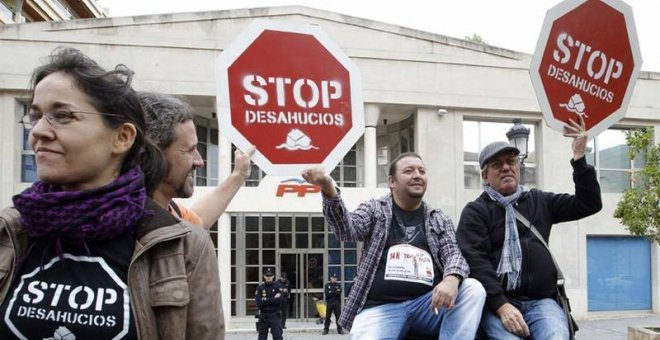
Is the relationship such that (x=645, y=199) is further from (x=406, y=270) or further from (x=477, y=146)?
(x=406, y=270)

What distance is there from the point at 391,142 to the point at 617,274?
A: 890 centimetres

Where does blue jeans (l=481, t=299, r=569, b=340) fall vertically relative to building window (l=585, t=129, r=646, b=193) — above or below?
below

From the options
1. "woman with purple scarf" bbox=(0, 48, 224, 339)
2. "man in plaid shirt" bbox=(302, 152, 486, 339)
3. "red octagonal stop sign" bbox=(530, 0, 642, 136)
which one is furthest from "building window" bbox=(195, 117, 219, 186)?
"woman with purple scarf" bbox=(0, 48, 224, 339)

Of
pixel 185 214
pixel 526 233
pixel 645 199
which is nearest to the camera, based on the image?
pixel 185 214

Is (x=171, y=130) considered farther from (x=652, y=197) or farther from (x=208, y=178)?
(x=208, y=178)

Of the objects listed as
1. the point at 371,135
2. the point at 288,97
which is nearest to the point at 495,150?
the point at 288,97

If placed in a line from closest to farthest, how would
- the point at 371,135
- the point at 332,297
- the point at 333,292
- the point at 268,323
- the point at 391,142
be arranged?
the point at 268,323, the point at 333,292, the point at 332,297, the point at 371,135, the point at 391,142

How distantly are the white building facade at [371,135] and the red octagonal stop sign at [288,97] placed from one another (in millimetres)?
15278

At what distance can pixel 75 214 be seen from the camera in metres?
1.50

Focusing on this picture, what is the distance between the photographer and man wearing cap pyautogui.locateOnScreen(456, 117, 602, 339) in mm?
3074

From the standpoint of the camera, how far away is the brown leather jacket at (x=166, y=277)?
1.51 m

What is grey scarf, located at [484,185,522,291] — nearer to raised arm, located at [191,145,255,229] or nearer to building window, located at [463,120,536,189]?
raised arm, located at [191,145,255,229]

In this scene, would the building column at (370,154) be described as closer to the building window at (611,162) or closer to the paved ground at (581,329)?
the paved ground at (581,329)

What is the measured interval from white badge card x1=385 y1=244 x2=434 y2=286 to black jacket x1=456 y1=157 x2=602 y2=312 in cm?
23
